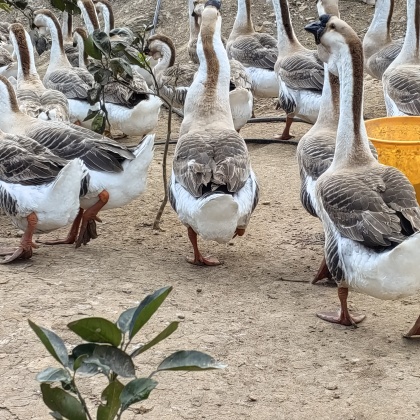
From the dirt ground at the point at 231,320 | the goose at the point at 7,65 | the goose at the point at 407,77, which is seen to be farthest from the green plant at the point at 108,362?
the goose at the point at 7,65

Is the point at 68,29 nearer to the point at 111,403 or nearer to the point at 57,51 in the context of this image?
the point at 57,51

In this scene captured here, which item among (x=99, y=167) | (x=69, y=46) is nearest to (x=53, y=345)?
(x=99, y=167)

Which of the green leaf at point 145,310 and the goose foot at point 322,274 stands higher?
the green leaf at point 145,310

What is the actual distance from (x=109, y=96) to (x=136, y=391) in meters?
7.18

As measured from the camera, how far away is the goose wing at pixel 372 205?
13.7 ft

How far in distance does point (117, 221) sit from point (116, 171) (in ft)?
3.43

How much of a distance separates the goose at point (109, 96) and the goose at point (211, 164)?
221 centimetres

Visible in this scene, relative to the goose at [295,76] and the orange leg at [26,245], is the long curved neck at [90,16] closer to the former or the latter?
the goose at [295,76]

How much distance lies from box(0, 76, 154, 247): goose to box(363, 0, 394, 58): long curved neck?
→ 15.4 ft

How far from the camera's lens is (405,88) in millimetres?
7570

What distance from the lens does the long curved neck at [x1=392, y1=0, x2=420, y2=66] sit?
805cm

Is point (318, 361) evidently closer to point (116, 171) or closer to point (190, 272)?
point (190, 272)

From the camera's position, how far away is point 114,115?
8812 millimetres

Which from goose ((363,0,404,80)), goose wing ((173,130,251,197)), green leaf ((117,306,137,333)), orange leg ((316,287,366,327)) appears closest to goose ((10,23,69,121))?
goose wing ((173,130,251,197))
